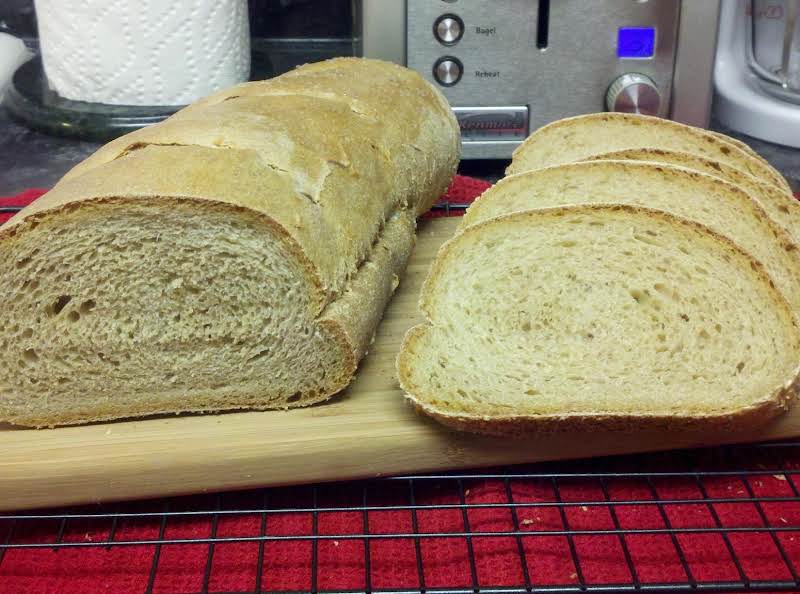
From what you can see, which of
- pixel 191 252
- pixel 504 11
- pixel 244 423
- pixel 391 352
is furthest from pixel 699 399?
pixel 504 11

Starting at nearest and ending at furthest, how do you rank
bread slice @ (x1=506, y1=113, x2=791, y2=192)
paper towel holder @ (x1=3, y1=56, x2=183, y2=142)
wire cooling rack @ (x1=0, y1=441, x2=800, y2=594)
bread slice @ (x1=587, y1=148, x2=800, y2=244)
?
wire cooling rack @ (x1=0, y1=441, x2=800, y2=594)
bread slice @ (x1=587, y1=148, x2=800, y2=244)
bread slice @ (x1=506, y1=113, x2=791, y2=192)
paper towel holder @ (x1=3, y1=56, x2=183, y2=142)

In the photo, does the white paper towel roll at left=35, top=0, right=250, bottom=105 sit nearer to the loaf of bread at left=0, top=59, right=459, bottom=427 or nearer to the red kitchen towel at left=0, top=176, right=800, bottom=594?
the loaf of bread at left=0, top=59, right=459, bottom=427

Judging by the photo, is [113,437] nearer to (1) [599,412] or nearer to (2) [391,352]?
(2) [391,352]

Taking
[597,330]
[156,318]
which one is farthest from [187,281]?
[597,330]

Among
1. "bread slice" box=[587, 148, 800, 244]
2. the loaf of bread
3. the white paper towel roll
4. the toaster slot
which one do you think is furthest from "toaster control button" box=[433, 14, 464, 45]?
the loaf of bread

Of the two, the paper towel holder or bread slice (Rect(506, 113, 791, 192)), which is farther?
the paper towel holder

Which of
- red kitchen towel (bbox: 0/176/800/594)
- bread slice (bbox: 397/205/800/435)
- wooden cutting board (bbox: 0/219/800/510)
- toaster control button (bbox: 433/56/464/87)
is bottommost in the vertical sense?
red kitchen towel (bbox: 0/176/800/594)
